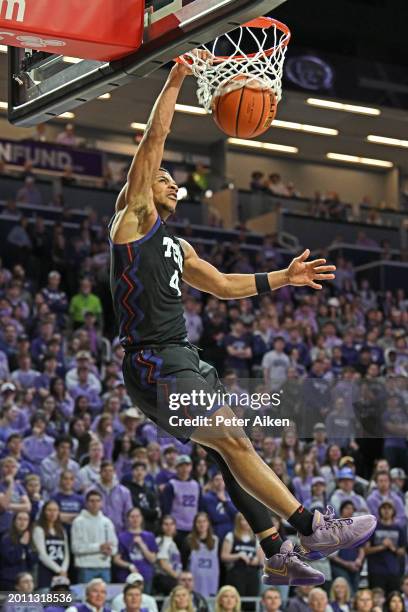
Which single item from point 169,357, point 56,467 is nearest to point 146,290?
point 169,357

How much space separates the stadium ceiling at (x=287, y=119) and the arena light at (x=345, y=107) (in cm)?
20

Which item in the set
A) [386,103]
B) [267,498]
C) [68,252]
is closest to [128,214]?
[267,498]

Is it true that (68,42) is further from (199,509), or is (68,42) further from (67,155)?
(67,155)

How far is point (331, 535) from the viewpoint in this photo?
6.37m

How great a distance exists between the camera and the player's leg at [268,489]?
20.6ft

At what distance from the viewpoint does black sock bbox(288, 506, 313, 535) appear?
631 cm

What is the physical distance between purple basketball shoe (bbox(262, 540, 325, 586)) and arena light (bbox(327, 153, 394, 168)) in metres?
26.9

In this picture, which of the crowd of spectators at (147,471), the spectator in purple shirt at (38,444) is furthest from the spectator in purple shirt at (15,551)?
the spectator in purple shirt at (38,444)

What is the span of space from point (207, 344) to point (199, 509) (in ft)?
15.8

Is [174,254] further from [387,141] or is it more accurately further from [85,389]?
[387,141]

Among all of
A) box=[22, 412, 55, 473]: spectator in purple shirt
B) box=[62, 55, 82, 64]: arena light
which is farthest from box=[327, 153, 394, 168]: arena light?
box=[62, 55, 82, 64]: arena light

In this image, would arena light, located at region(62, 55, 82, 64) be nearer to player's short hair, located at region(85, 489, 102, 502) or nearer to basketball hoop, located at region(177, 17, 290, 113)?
basketball hoop, located at region(177, 17, 290, 113)

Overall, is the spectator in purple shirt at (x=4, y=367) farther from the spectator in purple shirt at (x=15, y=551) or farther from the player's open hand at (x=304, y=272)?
the player's open hand at (x=304, y=272)

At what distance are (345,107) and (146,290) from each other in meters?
21.1
